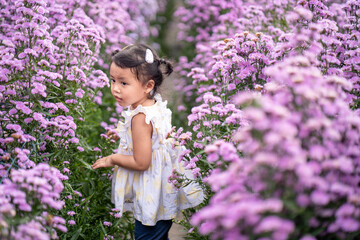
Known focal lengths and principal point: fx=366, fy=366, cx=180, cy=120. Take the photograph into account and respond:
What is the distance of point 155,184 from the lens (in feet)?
9.04

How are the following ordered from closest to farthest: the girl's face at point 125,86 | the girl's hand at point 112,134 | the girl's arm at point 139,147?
the girl's arm at point 139,147 < the girl's face at point 125,86 < the girl's hand at point 112,134

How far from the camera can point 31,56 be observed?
2812 mm

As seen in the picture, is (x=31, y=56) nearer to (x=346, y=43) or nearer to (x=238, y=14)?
(x=346, y=43)

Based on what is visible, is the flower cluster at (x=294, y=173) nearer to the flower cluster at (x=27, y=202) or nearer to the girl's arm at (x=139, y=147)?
the flower cluster at (x=27, y=202)

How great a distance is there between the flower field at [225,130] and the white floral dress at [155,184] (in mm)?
130

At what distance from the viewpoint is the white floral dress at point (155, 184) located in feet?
8.96

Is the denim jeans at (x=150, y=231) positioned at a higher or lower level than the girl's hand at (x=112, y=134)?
lower

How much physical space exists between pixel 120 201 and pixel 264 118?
1.75 meters

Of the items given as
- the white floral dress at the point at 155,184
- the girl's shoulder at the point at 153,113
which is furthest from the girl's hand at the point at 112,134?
the girl's shoulder at the point at 153,113

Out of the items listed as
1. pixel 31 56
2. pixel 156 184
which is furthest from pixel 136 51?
pixel 156 184

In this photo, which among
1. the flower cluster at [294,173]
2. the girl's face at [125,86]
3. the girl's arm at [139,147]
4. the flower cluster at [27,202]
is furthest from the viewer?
the girl's face at [125,86]

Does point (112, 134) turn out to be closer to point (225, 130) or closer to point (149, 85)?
point (149, 85)

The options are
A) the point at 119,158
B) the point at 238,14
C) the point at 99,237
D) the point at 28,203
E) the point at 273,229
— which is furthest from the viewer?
the point at 238,14

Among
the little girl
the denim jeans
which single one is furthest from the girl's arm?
the denim jeans
